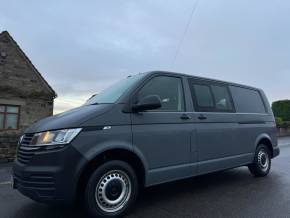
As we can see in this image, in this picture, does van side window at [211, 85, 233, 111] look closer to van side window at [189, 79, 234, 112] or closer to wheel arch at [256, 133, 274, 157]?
van side window at [189, 79, 234, 112]

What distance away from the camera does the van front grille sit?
3.60 m

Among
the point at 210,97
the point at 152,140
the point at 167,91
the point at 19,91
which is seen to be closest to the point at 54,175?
the point at 152,140

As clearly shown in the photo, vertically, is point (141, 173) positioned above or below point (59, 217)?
above

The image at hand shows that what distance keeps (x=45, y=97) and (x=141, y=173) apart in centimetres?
1907

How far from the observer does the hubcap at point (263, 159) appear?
6.38 m

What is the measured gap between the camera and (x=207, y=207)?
4.26 m

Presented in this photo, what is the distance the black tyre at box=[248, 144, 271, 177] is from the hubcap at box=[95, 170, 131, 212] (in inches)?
136

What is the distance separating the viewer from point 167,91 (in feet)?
15.5

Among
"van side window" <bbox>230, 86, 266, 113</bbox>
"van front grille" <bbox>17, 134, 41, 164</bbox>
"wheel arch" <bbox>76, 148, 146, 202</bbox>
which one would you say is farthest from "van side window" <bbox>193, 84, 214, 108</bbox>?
"van front grille" <bbox>17, 134, 41, 164</bbox>

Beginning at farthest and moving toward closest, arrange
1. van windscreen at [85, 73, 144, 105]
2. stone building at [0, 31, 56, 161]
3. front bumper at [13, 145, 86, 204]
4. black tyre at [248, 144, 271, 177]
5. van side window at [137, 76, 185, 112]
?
stone building at [0, 31, 56, 161] → black tyre at [248, 144, 271, 177] → van side window at [137, 76, 185, 112] → van windscreen at [85, 73, 144, 105] → front bumper at [13, 145, 86, 204]

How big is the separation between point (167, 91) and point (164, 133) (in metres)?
0.73

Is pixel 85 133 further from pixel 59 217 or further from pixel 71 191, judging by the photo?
pixel 59 217

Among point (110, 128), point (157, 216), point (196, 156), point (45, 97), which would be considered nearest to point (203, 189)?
point (196, 156)

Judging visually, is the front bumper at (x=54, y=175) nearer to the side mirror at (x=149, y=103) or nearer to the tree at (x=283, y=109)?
the side mirror at (x=149, y=103)
